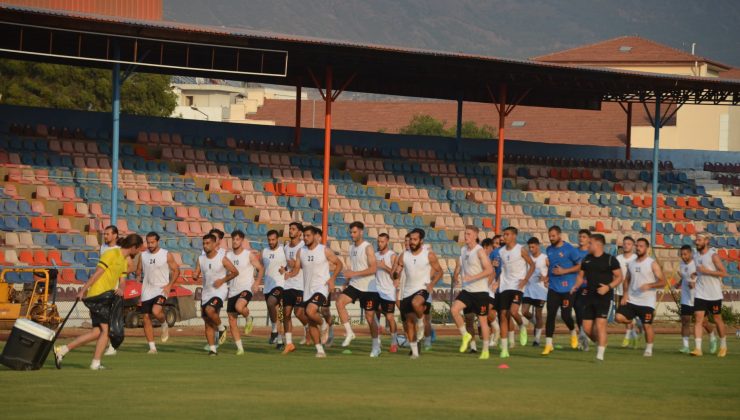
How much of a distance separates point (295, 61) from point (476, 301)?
18.4 metres

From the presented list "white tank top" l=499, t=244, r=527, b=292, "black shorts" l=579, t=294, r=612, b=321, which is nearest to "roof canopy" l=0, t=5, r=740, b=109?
"white tank top" l=499, t=244, r=527, b=292

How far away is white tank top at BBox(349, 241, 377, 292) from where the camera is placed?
75.0 ft

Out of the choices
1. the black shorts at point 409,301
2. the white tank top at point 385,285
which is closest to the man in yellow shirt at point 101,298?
the black shorts at point 409,301

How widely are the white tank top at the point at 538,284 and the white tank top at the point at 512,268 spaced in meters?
2.29

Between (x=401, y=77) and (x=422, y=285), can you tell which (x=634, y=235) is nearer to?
(x=401, y=77)

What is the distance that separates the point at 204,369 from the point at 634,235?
30.7 meters

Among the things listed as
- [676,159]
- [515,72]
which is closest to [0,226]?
[515,72]

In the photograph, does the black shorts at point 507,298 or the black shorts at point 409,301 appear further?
the black shorts at point 507,298

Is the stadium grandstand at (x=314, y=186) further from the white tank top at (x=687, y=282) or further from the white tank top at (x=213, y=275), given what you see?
the white tank top at (x=687, y=282)

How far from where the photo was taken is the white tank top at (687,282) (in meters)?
24.9

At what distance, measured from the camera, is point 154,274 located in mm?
22750

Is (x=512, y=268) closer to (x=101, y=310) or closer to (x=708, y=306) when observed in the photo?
(x=708, y=306)

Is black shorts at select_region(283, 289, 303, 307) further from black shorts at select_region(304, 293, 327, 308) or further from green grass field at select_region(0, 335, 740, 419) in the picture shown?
black shorts at select_region(304, 293, 327, 308)

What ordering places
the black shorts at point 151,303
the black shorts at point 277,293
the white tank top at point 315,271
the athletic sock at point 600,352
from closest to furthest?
the athletic sock at point 600,352 < the white tank top at point 315,271 < the black shorts at point 151,303 < the black shorts at point 277,293
